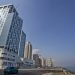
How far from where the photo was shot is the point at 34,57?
181625 millimetres

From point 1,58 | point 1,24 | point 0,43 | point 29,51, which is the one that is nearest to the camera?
point 1,58

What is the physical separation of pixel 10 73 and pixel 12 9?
9973 cm

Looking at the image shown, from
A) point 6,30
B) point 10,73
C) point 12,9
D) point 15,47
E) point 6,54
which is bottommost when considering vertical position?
point 10,73

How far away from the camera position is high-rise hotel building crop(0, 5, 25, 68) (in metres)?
90.8

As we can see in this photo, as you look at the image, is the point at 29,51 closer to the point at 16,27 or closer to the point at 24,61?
the point at 24,61

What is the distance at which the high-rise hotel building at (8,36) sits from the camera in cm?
9075

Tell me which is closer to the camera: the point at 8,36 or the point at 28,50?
the point at 8,36

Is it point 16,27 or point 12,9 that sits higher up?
point 12,9

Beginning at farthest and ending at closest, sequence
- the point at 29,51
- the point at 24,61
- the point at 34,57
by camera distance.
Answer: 1. the point at 34,57
2. the point at 29,51
3. the point at 24,61

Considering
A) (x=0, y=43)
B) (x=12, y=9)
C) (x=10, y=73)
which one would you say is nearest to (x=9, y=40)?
(x=0, y=43)

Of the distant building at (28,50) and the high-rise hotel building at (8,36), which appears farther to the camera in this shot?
the distant building at (28,50)

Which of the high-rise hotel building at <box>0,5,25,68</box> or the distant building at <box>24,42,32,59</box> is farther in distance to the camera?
the distant building at <box>24,42,32,59</box>

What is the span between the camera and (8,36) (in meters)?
101

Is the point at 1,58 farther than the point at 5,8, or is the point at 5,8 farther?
the point at 5,8
